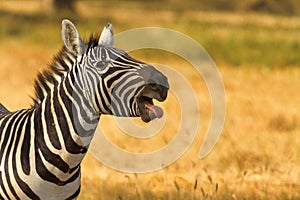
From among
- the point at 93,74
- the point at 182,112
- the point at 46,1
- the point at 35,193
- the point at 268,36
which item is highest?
the point at 46,1

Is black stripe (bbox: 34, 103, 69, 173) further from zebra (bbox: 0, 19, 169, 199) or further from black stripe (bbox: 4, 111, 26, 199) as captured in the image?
black stripe (bbox: 4, 111, 26, 199)

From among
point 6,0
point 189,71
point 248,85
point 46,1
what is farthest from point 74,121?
point 6,0

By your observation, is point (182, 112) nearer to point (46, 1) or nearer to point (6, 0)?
point (46, 1)

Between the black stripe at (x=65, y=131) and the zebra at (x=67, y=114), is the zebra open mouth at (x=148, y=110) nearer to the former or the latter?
the zebra at (x=67, y=114)

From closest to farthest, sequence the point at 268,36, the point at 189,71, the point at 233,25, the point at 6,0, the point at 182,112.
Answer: the point at 182,112, the point at 189,71, the point at 268,36, the point at 233,25, the point at 6,0

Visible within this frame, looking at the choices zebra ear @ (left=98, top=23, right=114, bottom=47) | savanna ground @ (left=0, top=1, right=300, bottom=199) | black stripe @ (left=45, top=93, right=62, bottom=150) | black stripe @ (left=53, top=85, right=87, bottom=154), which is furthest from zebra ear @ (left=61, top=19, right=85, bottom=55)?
savanna ground @ (left=0, top=1, right=300, bottom=199)

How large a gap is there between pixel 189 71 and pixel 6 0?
22281mm

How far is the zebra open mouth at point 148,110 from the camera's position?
4.64 m

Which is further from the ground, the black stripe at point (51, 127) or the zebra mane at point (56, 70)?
the zebra mane at point (56, 70)

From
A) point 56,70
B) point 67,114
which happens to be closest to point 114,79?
point 67,114

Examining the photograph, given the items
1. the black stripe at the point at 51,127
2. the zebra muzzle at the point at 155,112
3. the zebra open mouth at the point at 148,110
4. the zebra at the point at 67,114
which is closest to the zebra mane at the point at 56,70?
the zebra at the point at 67,114

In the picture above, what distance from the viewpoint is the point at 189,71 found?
60.5 ft

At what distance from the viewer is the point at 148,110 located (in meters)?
4.71

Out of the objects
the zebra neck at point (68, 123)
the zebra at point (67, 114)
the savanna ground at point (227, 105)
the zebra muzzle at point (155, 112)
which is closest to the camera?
the zebra muzzle at point (155, 112)
